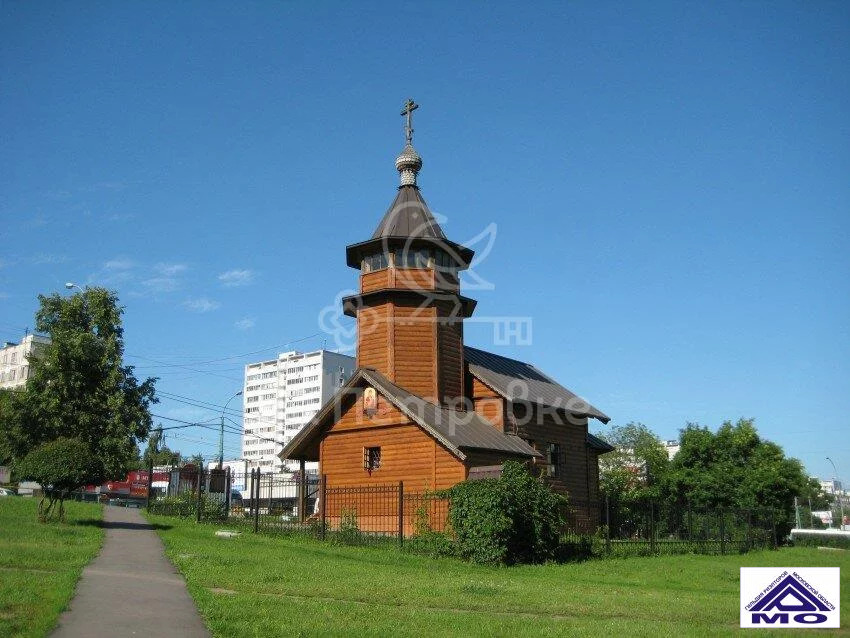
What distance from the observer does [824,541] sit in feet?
128

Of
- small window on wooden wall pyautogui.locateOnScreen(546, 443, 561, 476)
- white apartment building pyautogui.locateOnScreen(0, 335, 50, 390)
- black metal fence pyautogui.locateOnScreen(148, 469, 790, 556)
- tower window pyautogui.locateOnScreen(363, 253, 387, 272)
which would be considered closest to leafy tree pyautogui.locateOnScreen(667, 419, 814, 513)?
black metal fence pyautogui.locateOnScreen(148, 469, 790, 556)

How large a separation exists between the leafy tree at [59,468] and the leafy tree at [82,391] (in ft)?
6.77

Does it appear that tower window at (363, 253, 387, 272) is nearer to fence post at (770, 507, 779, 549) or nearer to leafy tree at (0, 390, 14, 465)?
leafy tree at (0, 390, 14, 465)

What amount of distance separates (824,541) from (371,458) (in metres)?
25.5

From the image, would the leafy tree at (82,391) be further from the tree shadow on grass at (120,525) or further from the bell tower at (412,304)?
the bell tower at (412,304)

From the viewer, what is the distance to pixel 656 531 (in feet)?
88.1

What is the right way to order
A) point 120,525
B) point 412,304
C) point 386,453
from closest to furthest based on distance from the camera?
1. point 120,525
2. point 386,453
3. point 412,304

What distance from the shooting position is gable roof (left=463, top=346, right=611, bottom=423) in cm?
2948

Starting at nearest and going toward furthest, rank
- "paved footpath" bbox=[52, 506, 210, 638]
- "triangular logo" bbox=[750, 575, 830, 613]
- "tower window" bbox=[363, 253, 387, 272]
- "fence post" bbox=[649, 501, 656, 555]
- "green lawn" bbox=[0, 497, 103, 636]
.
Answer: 1. "paved footpath" bbox=[52, 506, 210, 638]
2. "green lawn" bbox=[0, 497, 103, 636]
3. "triangular logo" bbox=[750, 575, 830, 613]
4. "fence post" bbox=[649, 501, 656, 555]
5. "tower window" bbox=[363, 253, 387, 272]

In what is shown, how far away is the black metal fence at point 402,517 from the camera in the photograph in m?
22.7

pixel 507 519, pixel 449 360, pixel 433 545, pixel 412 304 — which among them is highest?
pixel 412 304

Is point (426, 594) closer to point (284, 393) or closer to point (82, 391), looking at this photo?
point (82, 391)

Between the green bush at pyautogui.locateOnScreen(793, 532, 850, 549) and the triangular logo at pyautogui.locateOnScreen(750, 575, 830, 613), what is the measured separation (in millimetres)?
31803

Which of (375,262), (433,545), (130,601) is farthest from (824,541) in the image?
(130,601)
